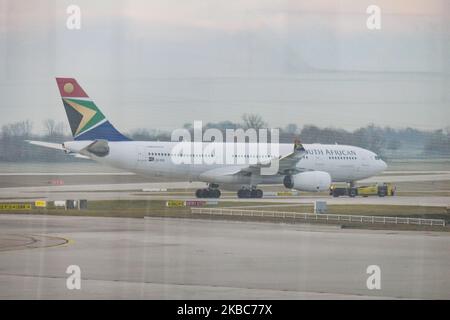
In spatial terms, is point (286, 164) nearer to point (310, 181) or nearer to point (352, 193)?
point (310, 181)

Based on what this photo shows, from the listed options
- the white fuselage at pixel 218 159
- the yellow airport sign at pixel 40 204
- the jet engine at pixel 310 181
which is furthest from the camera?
the jet engine at pixel 310 181

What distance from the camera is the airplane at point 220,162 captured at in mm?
35875

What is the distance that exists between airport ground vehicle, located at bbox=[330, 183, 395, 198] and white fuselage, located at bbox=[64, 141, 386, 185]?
830 mm

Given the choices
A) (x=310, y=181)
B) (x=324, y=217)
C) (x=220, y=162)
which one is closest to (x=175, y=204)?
(x=324, y=217)

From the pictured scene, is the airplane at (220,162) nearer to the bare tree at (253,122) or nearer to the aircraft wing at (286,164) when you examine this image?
the aircraft wing at (286,164)

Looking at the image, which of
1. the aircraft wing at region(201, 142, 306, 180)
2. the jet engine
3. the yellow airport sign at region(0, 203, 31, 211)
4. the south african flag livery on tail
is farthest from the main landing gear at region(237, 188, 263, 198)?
the yellow airport sign at region(0, 203, 31, 211)

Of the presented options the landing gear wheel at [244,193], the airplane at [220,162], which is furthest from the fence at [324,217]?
the landing gear wheel at [244,193]

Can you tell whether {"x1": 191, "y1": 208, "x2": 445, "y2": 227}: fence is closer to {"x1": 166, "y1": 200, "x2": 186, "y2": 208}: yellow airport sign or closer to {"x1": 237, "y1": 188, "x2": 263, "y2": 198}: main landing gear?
{"x1": 166, "y1": 200, "x2": 186, "y2": 208}: yellow airport sign

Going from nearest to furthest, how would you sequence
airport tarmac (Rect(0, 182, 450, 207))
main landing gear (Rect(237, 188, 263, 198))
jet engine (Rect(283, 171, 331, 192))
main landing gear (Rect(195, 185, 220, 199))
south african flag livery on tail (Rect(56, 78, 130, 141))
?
airport tarmac (Rect(0, 182, 450, 207))
south african flag livery on tail (Rect(56, 78, 130, 141))
main landing gear (Rect(195, 185, 220, 199))
jet engine (Rect(283, 171, 331, 192))
main landing gear (Rect(237, 188, 263, 198))

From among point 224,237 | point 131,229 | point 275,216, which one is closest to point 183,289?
point 224,237

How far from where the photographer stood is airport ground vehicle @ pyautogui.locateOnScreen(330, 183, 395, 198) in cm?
4494

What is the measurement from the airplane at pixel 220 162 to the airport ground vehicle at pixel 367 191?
0.74m

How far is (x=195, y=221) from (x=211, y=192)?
582 inches
